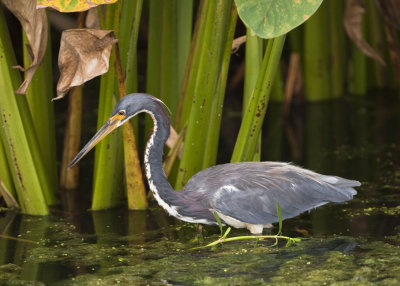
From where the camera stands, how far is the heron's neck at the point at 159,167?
3.49 m

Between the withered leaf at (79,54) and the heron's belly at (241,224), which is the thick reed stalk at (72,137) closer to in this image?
the withered leaf at (79,54)

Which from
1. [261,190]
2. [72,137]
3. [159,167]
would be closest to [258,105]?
[261,190]

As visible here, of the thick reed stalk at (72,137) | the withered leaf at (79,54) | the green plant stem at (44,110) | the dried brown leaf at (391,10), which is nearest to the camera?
the withered leaf at (79,54)

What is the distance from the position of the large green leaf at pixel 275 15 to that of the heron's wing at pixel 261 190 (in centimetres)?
71

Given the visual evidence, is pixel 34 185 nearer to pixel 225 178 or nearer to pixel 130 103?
pixel 130 103

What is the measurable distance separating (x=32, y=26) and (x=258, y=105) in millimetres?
1000

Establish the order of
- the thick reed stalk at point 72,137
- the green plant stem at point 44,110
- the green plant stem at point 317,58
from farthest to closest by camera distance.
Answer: the green plant stem at point 317,58 → the thick reed stalk at point 72,137 → the green plant stem at point 44,110

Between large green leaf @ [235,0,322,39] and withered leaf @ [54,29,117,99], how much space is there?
64cm

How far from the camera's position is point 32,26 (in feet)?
11.1

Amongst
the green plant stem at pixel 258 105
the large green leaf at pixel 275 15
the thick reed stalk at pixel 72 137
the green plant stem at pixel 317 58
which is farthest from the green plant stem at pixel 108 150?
the green plant stem at pixel 317 58

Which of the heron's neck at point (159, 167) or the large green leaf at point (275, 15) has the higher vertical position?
the large green leaf at point (275, 15)

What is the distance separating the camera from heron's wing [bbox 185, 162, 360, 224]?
3.45m

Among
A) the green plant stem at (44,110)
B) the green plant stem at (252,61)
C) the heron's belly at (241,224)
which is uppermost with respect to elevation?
the green plant stem at (252,61)

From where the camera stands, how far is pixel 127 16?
3.56 meters
